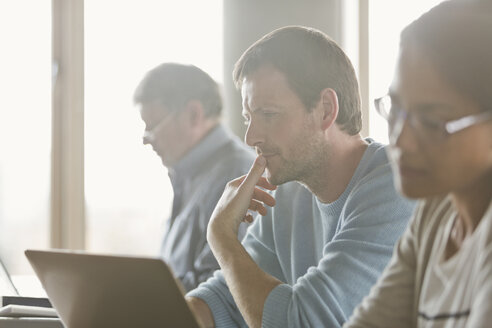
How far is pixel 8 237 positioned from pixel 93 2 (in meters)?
1.26

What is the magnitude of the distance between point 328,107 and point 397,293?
0.75 metres

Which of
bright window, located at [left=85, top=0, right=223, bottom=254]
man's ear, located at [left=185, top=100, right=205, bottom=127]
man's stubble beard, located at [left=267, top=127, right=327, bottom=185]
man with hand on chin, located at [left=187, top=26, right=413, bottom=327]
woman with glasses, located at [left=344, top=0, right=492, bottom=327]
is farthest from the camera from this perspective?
bright window, located at [left=85, top=0, right=223, bottom=254]

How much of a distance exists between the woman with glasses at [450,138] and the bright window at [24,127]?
2.82 m

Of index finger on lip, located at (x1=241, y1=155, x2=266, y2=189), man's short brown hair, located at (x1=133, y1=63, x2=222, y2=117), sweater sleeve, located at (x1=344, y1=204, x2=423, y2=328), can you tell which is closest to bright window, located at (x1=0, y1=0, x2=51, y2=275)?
man's short brown hair, located at (x1=133, y1=63, x2=222, y2=117)

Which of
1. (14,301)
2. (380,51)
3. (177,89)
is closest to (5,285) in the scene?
(14,301)

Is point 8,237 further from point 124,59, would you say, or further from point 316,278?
point 316,278

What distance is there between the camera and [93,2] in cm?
347

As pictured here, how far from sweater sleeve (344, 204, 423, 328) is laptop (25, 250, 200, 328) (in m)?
0.30

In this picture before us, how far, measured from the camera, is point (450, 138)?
88 centimetres

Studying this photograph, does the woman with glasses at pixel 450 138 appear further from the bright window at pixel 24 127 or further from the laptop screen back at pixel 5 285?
the bright window at pixel 24 127

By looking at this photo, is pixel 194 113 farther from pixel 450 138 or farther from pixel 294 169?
pixel 450 138

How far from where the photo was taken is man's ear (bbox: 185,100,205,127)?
2.81 meters

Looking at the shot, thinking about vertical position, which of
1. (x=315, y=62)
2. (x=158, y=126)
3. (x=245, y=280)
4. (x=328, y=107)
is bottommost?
(x=245, y=280)

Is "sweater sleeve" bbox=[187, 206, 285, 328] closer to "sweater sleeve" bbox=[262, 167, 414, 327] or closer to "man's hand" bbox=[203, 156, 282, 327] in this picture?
"man's hand" bbox=[203, 156, 282, 327]
